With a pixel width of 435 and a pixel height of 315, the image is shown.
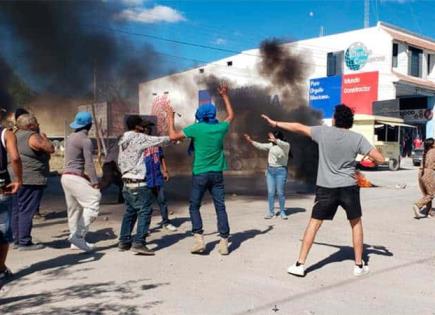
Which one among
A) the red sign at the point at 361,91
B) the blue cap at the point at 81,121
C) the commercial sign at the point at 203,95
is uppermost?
the red sign at the point at 361,91

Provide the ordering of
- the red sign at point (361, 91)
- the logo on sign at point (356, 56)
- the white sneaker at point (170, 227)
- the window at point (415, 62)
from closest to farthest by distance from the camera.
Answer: the white sneaker at point (170, 227)
the red sign at point (361, 91)
the logo on sign at point (356, 56)
the window at point (415, 62)

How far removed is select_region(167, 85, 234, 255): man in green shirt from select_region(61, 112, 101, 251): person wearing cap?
0.90 m

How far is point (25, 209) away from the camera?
16.6ft

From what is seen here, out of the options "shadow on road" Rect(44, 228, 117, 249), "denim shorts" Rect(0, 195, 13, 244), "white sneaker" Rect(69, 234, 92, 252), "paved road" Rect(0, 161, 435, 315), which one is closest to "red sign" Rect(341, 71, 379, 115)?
"paved road" Rect(0, 161, 435, 315)

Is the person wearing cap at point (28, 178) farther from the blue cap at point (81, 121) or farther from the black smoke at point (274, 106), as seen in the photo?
the black smoke at point (274, 106)

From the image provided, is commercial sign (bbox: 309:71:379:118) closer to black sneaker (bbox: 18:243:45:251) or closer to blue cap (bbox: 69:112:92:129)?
blue cap (bbox: 69:112:92:129)

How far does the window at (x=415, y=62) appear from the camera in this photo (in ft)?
94.8

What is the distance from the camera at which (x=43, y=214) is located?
7.62 m

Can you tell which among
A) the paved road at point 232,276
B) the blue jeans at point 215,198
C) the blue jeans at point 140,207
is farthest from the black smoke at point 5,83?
the blue jeans at point 215,198

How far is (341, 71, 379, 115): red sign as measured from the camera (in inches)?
1067

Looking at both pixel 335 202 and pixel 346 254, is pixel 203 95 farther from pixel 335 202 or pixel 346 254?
pixel 335 202

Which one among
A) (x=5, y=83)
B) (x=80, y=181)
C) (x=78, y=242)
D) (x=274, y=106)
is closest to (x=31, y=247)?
(x=78, y=242)

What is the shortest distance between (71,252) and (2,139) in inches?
65.6

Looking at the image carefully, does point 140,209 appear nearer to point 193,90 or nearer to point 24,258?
point 24,258
